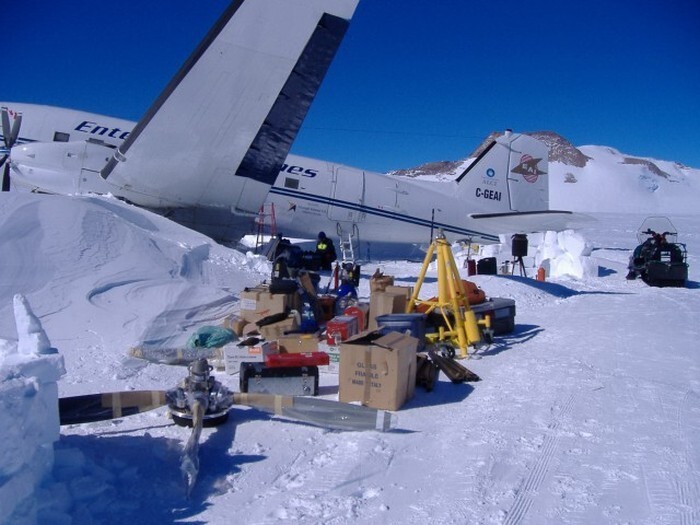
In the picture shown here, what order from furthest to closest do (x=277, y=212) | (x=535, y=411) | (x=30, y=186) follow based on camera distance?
1. (x=277, y=212)
2. (x=30, y=186)
3. (x=535, y=411)

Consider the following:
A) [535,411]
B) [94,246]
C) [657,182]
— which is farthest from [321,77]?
[657,182]

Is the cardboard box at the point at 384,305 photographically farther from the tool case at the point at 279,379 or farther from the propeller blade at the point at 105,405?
the propeller blade at the point at 105,405

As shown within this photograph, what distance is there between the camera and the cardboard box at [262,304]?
6.93 meters

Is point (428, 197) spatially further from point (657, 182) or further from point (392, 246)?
Result: point (657, 182)

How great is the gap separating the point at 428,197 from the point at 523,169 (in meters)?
3.11

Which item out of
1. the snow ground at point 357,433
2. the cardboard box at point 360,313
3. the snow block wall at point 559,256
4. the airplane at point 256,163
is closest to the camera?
the snow ground at point 357,433

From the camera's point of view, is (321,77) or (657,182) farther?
(657,182)

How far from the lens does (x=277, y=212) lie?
51.8ft

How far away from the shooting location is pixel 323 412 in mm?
4047

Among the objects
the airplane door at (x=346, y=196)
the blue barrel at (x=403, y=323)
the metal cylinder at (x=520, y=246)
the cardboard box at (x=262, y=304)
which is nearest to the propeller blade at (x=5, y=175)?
the airplane door at (x=346, y=196)

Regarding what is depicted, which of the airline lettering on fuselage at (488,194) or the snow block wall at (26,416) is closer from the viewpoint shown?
the snow block wall at (26,416)

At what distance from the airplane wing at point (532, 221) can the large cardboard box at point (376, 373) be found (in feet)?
28.4

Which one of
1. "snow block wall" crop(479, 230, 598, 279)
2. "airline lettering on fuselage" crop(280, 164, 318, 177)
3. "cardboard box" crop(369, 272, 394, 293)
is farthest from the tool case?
"snow block wall" crop(479, 230, 598, 279)

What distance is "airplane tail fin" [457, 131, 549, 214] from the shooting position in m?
17.3
